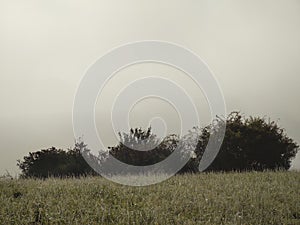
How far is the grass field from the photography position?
923cm

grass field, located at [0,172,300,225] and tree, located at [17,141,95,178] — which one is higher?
tree, located at [17,141,95,178]

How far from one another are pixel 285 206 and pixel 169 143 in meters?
19.1

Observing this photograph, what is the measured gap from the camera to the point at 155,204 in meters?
10.6

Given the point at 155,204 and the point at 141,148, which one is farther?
the point at 141,148

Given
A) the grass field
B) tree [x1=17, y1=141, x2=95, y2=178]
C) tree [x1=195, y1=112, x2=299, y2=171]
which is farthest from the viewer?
tree [x1=17, y1=141, x2=95, y2=178]

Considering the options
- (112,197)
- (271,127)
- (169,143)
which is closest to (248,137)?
(271,127)

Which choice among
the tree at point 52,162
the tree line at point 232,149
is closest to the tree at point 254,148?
the tree line at point 232,149

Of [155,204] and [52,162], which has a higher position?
[52,162]

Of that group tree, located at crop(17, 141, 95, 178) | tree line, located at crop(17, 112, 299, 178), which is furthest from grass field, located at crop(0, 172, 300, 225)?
tree, located at crop(17, 141, 95, 178)

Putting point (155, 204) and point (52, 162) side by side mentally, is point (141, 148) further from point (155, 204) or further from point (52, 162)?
point (155, 204)

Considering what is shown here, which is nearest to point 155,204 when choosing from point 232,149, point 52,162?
point 232,149

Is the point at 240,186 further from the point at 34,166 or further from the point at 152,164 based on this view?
the point at 34,166

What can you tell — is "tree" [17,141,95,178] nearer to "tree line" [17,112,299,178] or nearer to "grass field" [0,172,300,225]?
"tree line" [17,112,299,178]

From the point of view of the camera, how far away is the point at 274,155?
1008 inches
